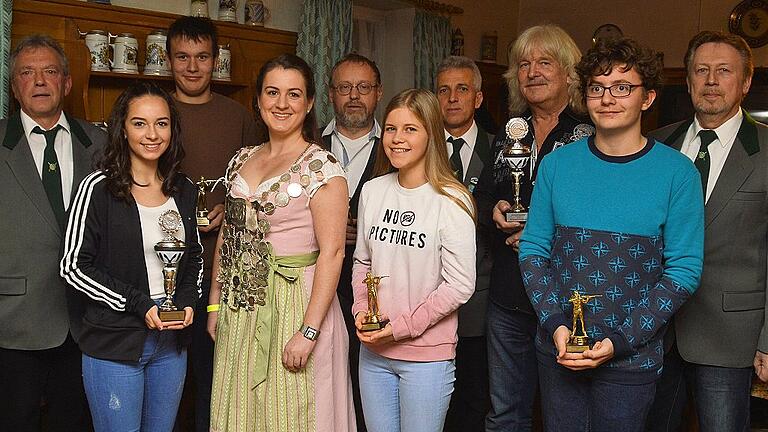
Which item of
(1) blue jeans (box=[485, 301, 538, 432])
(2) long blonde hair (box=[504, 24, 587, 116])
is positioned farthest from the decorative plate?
(1) blue jeans (box=[485, 301, 538, 432])

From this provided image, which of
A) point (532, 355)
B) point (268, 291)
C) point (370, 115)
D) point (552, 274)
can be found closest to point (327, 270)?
point (268, 291)

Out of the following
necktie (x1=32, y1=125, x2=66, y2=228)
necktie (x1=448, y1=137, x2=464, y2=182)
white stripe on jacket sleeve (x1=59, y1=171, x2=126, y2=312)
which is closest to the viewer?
white stripe on jacket sleeve (x1=59, y1=171, x2=126, y2=312)

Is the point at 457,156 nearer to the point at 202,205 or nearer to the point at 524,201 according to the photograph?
the point at 524,201

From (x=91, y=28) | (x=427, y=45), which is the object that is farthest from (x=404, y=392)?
(x=427, y=45)

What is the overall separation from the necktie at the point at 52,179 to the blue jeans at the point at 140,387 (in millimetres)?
607

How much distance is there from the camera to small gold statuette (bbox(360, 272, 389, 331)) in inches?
87.7

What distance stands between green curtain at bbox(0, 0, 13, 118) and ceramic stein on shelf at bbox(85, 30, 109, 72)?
1.63ft

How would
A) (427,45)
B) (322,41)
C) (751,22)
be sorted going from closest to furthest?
(322,41)
(427,45)
(751,22)

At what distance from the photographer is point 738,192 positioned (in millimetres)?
2264

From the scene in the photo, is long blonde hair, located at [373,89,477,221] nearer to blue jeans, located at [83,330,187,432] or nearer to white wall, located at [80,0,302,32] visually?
blue jeans, located at [83,330,187,432]

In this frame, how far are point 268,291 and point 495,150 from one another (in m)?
0.99

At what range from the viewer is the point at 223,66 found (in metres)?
4.39

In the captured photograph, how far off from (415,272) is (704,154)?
0.99 m

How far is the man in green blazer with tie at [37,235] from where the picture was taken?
2584 mm
